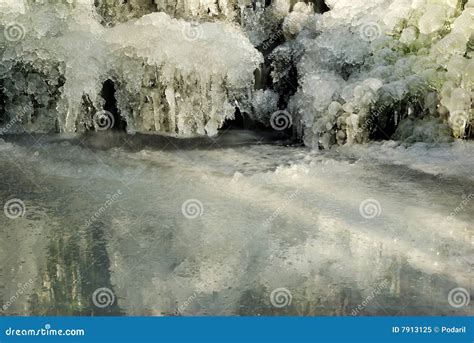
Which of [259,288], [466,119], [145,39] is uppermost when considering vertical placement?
[145,39]

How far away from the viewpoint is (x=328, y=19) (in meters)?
7.81

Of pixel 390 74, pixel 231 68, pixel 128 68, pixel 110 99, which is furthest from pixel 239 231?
pixel 110 99

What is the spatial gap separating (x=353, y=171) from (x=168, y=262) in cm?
224

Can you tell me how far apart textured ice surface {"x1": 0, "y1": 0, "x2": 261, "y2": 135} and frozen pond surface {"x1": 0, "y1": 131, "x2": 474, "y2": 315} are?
1246 mm

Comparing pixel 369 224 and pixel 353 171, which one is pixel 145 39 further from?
pixel 369 224

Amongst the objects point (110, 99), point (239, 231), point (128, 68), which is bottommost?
point (239, 231)

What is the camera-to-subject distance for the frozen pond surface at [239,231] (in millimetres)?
3410

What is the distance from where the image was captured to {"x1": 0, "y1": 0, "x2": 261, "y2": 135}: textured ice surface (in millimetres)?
7379

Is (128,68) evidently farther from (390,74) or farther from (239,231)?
(239,231)

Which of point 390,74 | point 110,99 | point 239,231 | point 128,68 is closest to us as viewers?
point 239,231

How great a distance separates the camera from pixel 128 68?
7.44 metres

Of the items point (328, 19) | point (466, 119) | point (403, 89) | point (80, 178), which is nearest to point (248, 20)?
point (328, 19)

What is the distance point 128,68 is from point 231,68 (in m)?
1.07

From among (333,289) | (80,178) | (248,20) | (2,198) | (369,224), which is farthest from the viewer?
(248,20)
